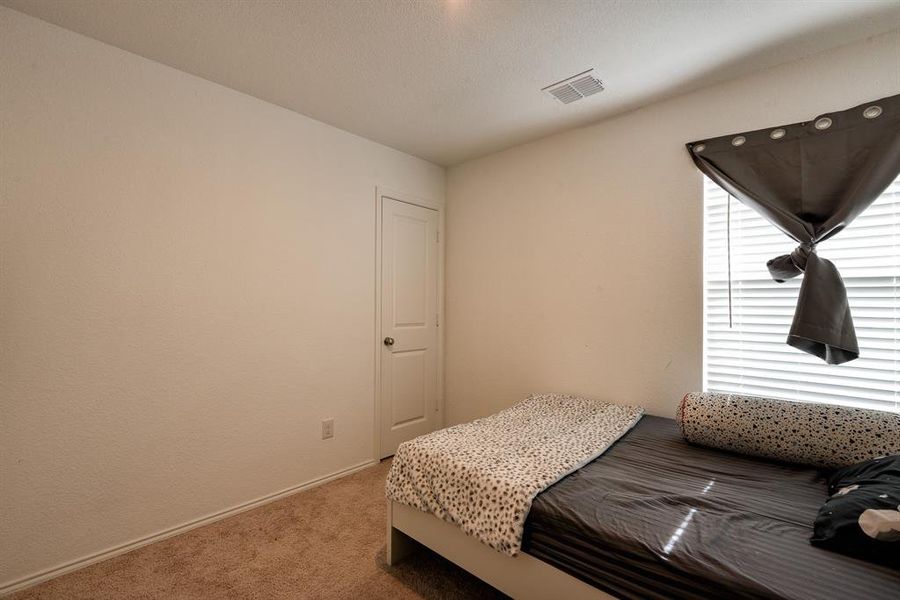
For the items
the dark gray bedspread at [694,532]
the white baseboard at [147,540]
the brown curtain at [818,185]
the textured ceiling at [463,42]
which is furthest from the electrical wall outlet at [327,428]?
the brown curtain at [818,185]

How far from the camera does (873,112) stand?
180cm

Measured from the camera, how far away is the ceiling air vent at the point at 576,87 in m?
2.15

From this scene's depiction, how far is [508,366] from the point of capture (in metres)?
3.15

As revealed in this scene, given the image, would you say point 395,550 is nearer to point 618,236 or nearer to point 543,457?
point 543,457

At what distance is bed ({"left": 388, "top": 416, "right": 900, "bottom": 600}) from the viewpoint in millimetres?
1040

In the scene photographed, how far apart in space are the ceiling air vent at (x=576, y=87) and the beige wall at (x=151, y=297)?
57.5 inches

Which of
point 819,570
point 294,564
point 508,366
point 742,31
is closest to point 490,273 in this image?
point 508,366

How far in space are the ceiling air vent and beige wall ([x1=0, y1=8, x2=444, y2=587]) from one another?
1460 mm

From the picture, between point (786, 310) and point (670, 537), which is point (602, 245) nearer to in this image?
point (786, 310)

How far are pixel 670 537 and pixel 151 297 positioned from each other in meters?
2.42

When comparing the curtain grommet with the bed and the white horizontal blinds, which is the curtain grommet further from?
the bed

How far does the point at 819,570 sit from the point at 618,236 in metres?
1.90

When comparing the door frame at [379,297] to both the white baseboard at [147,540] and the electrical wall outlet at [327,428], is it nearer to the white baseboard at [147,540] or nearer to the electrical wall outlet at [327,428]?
the electrical wall outlet at [327,428]

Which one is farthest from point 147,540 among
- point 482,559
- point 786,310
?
point 786,310
